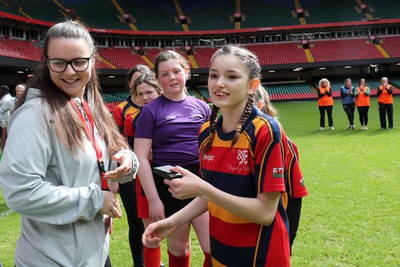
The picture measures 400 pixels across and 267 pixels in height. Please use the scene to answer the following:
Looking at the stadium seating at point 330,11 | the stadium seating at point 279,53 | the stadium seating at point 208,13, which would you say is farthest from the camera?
the stadium seating at point 208,13

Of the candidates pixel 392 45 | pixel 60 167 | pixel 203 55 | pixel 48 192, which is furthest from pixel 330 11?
pixel 48 192

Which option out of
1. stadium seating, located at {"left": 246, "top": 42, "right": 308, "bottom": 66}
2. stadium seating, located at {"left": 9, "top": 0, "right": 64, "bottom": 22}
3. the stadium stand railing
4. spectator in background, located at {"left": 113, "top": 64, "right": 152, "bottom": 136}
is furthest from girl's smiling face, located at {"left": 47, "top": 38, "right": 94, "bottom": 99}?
stadium seating, located at {"left": 246, "top": 42, "right": 308, "bottom": 66}

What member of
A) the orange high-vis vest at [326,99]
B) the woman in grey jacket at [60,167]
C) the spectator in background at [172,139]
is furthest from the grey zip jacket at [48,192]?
the orange high-vis vest at [326,99]

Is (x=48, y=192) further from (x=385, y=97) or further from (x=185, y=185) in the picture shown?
(x=385, y=97)

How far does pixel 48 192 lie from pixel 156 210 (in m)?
1.41

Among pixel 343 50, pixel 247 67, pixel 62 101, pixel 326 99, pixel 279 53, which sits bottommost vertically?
pixel 62 101

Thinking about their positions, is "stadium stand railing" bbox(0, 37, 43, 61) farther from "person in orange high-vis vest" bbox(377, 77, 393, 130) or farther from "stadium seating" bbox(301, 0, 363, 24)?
"stadium seating" bbox(301, 0, 363, 24)

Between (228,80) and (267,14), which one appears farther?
(267,14)

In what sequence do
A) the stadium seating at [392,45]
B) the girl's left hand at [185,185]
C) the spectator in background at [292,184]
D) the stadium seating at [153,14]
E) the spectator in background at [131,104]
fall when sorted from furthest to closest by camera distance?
1. the stadium seating at [153,14]
2. the stadium seating at [392,45]
3. the spectator in background at [131,104]
4. the spectator in background at [292,184]
5. the girl's left hand at [185,185]

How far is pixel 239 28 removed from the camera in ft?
131

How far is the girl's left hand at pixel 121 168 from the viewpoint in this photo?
1.70m

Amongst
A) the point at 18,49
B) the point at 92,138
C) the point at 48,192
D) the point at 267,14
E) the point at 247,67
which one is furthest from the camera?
the point at 267,14

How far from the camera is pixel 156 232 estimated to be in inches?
79.6

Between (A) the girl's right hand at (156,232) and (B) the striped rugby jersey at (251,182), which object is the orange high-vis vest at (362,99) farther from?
(A) the girl's right hand at (156,232)
